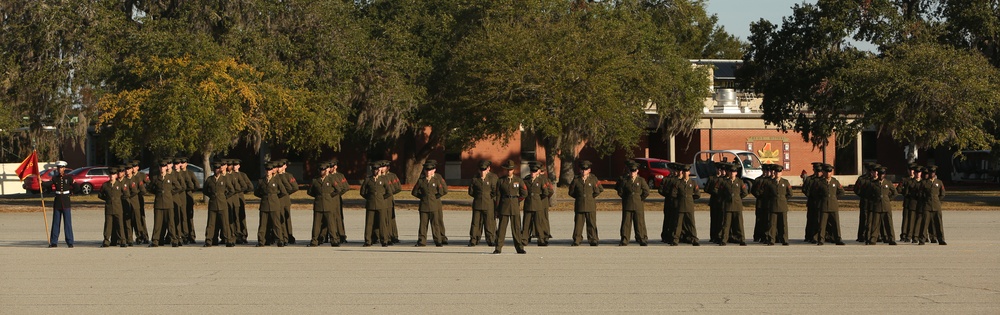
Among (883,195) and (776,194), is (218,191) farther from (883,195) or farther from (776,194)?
(883,195)

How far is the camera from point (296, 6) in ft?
120

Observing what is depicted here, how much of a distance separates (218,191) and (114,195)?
1781mm

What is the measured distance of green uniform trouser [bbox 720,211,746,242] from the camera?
19.2 m

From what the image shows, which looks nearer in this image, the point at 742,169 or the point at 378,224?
the point at 378,224

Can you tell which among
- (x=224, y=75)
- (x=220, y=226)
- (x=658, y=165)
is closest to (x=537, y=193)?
(x=220, y=226)

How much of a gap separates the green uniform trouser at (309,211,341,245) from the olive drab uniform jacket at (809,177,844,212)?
8.06m

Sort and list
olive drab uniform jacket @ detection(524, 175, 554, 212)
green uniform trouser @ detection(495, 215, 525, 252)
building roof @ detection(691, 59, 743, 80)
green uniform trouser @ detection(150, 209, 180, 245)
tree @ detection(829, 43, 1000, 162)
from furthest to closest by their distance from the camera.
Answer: building roof @ detection(691, 59, 743, 80)
tree @ detection(829, 43, 1000, 162)
green uniform trouser @ detection(150, 209, 180, 245)
olive drab uniform jacket @ detection(524, 175, 554, 212)
green uniform trouser @ detection(495, 215, 525, 252)

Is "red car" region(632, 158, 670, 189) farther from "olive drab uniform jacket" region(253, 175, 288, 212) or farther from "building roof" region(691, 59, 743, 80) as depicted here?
"olive drab uniform jacket" region(253, 175, 288, 212)

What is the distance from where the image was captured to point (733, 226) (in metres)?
19.5

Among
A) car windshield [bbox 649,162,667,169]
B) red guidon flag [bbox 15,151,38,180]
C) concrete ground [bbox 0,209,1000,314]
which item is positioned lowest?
concrete ground [bbox 0,209,1000,314]

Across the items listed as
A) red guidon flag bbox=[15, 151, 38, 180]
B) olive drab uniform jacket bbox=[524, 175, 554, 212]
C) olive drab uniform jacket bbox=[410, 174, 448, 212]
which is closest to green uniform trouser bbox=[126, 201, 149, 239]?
red guidon flag bbox=[15, 151, 38, 180]

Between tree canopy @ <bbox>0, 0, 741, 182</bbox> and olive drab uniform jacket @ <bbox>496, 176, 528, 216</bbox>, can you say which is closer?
olive drab uniform jacket @ <bbox>496, 176, 528, 216</bbox>

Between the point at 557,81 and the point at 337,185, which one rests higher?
the point at 557,81

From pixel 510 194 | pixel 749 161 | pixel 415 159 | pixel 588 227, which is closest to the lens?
pixel 510 194
